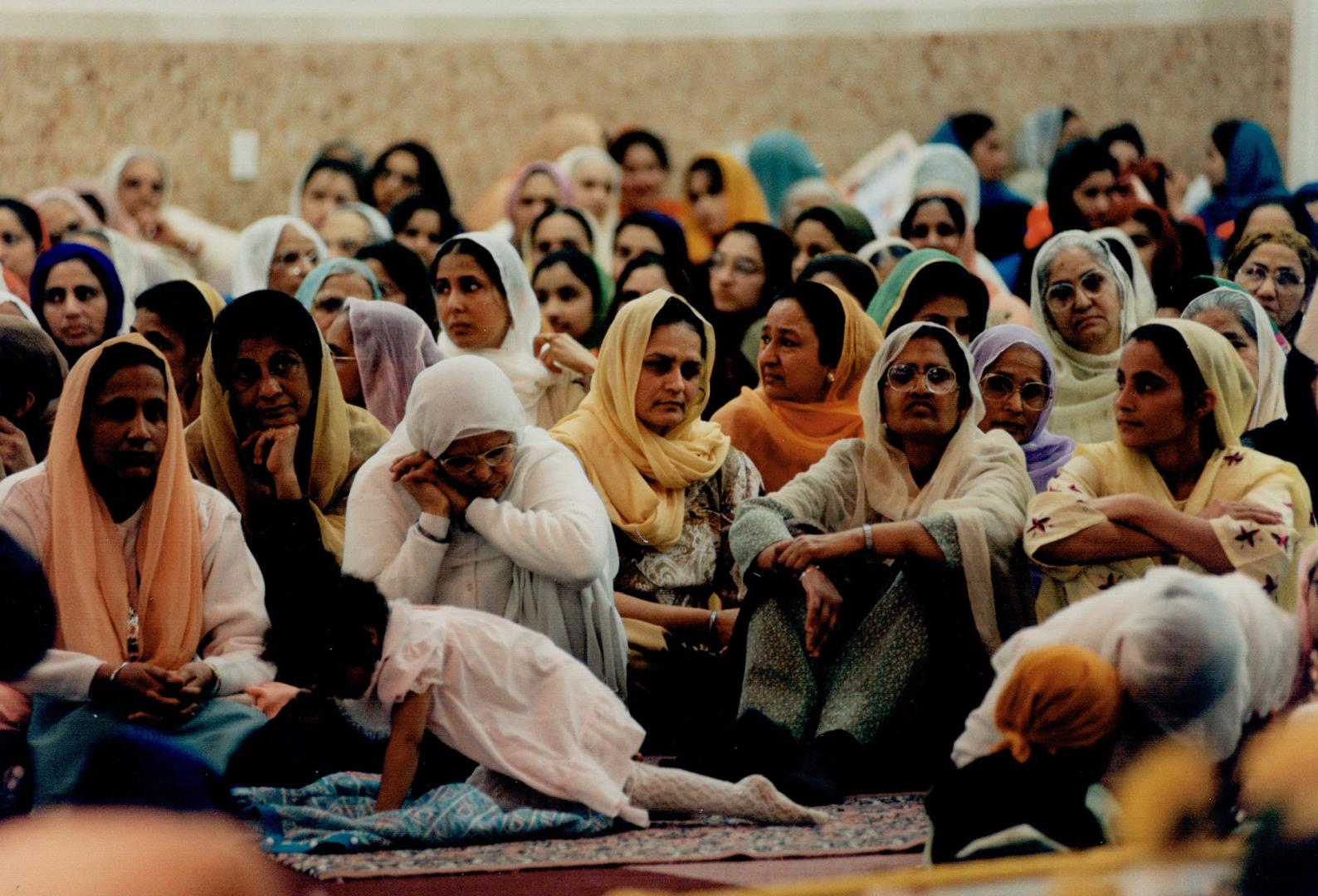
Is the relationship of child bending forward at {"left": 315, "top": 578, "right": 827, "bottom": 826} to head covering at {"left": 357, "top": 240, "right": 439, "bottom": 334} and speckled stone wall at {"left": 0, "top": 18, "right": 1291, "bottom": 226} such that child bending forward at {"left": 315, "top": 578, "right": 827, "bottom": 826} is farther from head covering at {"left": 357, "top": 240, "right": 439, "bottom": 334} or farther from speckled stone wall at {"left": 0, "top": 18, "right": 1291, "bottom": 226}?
speckled stone wall at {"left": 0, "top": 18, "right": 1291, "bottom": 226}

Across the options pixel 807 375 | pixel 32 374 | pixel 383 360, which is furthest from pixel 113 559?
pixel 807 375

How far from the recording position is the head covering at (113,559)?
3447 mm

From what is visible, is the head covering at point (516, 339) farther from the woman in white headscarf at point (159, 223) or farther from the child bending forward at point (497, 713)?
the woman in white headscarf at point (159, 223)

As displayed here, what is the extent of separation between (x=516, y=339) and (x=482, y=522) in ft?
4.53

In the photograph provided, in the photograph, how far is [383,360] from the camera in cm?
457

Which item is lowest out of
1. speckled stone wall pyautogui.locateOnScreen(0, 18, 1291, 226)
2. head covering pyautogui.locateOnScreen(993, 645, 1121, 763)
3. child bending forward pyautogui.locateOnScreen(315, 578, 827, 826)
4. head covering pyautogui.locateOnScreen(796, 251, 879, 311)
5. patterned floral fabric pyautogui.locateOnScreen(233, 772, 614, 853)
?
patterned floral fabric pyautogui.locateOnScreen(233, 772, 614, 853)

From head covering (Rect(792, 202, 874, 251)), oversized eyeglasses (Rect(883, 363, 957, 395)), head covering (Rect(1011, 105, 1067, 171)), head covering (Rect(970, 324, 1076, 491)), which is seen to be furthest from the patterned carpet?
head covering (Rect(1011, 105, 1067, 171))

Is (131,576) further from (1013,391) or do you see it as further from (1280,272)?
(1280,272)

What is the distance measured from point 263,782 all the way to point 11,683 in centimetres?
51

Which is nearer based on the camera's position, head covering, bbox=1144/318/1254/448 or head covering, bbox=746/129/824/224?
head covering, bbox=1144/318/1254/448

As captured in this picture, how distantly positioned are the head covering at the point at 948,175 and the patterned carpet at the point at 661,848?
4.18 m

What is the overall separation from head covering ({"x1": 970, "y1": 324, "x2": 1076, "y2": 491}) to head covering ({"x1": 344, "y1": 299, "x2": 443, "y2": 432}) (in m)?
1.41

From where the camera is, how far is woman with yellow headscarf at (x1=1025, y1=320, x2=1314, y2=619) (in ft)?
11.7

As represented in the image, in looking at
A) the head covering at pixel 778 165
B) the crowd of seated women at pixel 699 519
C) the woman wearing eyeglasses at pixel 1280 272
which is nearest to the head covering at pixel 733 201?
the head covering at pixel 778 165
